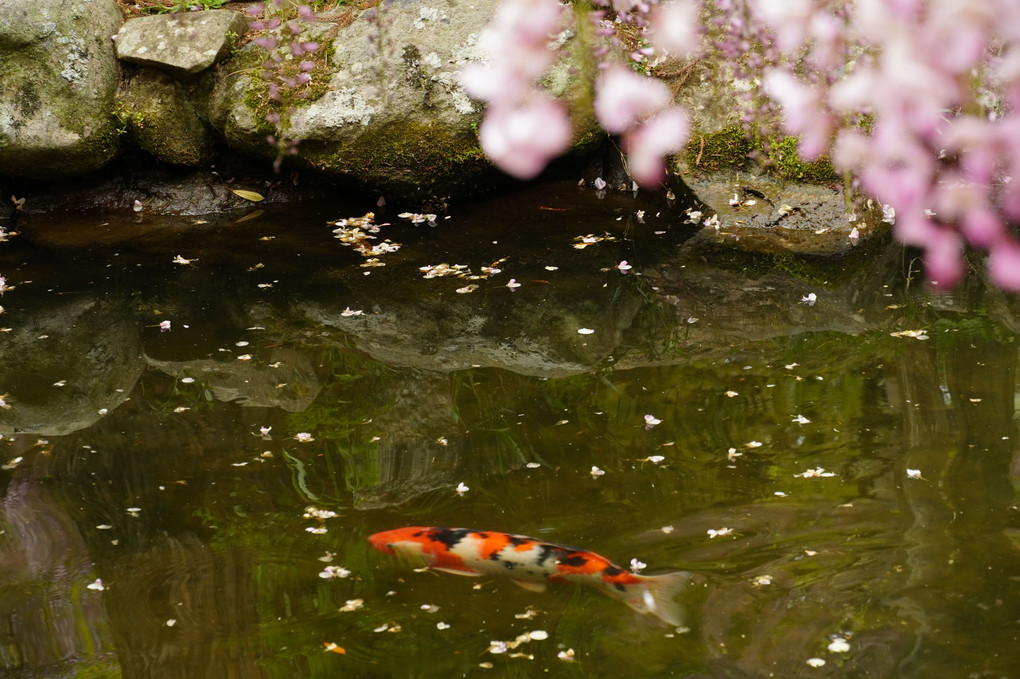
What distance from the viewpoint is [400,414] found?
4105 millimetres

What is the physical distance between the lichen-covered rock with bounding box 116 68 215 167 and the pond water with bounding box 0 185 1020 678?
1.79 meters

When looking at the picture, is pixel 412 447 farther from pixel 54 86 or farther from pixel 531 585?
pixel 54 86

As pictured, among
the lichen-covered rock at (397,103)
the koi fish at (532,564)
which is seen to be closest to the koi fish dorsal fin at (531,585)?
the koi fish at (532,564)

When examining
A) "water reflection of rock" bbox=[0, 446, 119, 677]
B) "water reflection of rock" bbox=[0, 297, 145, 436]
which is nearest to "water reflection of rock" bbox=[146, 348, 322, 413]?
"water reflection of rock" bbox=[0, 297, 145, 436]

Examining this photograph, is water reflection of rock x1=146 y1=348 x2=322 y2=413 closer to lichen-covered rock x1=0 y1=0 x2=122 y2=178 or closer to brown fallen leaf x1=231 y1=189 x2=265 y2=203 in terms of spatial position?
brown fallen leaf x1=231 y1=189 x2=265 y2=203

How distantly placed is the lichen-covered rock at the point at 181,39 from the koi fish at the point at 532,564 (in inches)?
206

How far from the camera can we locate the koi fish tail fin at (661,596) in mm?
2721

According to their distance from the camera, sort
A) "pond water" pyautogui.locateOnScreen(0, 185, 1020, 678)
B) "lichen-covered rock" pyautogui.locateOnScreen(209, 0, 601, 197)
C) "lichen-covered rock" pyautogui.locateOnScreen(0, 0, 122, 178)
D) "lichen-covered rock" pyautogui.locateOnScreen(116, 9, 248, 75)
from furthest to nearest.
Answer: "lichen-covered rock" pyautogui.locateOnScreen(116, 9, 248, 75)
"lichen-covered rock" pyautogui.locateOnScreen(0, 0, 122, 178)
"lichen-covered rock" pyautogui.locateOnScreen(209, 0, 601, 197)
"pond water" pyautogui.locateOnScreen(0, 185, 1020, 678)

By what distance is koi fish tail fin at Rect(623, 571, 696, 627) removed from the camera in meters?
2.72

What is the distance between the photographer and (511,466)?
3570 millimetres

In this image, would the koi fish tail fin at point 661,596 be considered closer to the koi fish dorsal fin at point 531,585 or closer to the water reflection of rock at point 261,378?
the koi fish dorsal fin at point 531,585

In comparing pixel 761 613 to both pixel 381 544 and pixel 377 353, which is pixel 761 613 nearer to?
pixel 381 544

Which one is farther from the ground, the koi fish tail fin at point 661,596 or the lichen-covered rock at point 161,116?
the lichen-covered rock at point 161,116

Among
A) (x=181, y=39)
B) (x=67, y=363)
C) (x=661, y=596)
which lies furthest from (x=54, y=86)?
(x=661, y=596)
